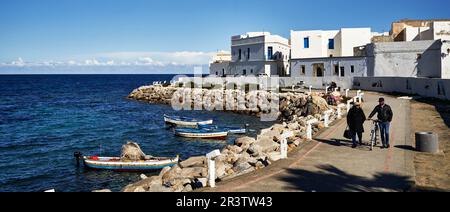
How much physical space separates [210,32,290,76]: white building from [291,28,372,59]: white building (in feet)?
18.2

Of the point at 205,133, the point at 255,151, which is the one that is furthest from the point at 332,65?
the point at 255,151

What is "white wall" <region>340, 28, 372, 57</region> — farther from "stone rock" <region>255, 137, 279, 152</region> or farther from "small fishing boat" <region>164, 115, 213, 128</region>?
"stone rock" <region>255, 137, 279, 152</region>

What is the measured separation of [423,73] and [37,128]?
143 feet

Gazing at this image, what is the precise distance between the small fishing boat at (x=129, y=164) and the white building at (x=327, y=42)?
36541 millimetres

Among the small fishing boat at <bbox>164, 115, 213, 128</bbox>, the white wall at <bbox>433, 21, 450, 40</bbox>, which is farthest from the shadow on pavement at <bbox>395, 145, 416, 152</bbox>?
the white wall at <bbox>433, 21, 450, 40</bbox>

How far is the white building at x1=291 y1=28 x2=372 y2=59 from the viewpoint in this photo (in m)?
52.9

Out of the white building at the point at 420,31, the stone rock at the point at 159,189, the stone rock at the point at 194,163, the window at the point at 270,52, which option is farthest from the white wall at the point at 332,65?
the stone rock at the point at 159,189

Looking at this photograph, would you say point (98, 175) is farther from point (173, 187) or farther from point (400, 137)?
point (400, 137)

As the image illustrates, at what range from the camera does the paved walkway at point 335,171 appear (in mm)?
9281

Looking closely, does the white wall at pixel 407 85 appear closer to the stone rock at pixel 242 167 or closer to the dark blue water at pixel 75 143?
the dark blue water at pixel 75 143

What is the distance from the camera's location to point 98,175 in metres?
21.4

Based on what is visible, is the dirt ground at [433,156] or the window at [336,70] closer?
the dirt ground at [433,156]

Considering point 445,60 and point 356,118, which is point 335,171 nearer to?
point 356,118

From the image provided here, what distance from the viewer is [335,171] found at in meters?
10.7
